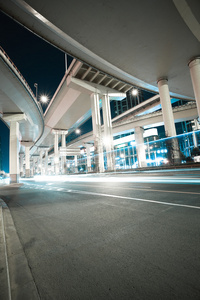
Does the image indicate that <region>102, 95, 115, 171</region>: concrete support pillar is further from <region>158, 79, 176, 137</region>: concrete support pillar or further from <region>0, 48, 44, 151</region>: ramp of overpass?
<region>0, 48, 44, 151</region>: ramp of overpass

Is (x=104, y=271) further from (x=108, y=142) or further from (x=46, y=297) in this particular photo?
(x=108, y=142)

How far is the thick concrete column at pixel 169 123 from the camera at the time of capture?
47.0 ft

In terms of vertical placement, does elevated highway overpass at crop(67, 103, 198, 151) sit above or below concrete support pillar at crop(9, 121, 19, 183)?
above

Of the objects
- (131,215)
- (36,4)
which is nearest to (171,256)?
(131,215)

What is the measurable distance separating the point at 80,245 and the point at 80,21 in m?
13.9

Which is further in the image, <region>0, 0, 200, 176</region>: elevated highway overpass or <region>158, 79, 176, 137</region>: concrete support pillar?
<region>158, 79, 176, 137</region>: concrete support pillar

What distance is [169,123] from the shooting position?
Answer: 57.7 feet

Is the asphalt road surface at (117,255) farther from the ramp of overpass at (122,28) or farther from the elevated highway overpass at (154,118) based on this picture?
the elevated highway overpass at (154,118)

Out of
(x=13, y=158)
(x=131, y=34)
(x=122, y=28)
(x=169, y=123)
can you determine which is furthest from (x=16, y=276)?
(x=13, y=158)

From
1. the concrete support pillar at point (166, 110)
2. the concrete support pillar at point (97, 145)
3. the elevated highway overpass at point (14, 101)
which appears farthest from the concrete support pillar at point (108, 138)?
the elevated highway overpass at point (14, 101)

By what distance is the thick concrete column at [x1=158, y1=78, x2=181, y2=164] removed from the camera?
14.3m

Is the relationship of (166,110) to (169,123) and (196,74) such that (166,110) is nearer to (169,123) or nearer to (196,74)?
(169,123)

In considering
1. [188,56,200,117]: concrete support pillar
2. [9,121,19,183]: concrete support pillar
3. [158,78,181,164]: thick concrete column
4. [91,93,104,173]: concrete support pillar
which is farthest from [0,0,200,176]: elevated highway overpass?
[9,121,19,183]: concrete support pillar

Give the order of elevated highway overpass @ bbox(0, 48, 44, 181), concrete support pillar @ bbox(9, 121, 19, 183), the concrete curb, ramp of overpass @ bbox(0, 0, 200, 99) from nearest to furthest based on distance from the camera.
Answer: the concrete curb
ramp of overpass @ bbox(0, 0, 200, 99)
elevated highway overpass @ bbox(0, 48, 44, 181)
concrete support pillar @ bbox(9, 121, 19, 183)
